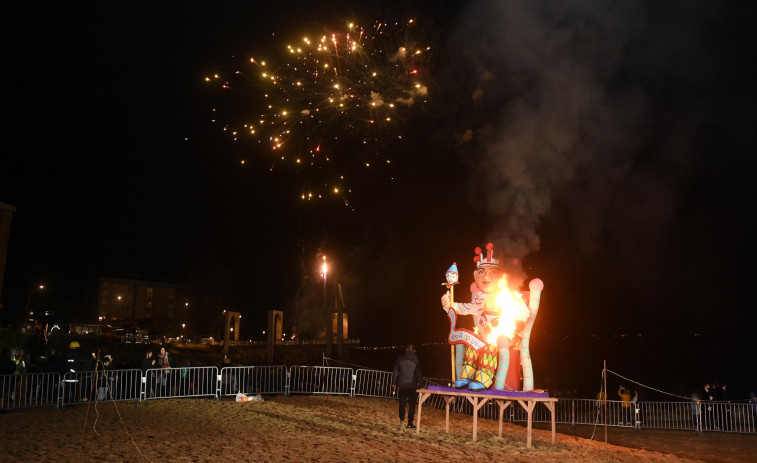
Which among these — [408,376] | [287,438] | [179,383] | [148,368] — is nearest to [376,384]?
[179,383]

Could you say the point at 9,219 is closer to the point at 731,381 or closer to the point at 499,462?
the point at 499,462

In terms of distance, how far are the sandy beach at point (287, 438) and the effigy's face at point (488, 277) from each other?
334cm

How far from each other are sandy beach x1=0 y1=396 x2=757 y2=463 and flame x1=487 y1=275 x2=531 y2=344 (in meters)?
2.31

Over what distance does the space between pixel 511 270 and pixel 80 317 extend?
76.7 m

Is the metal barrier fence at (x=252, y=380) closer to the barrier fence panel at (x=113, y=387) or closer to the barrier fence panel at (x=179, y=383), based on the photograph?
the barrier fence panel at (x=179, y=383)

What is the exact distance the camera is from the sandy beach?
999 cm

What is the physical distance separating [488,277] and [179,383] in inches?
409

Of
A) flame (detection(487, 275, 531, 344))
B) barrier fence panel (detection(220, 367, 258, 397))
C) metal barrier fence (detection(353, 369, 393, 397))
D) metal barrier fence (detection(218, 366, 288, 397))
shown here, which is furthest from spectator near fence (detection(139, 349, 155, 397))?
flame (detection(487, 275, 531, 344))

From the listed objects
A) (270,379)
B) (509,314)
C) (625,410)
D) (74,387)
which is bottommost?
(625,410)

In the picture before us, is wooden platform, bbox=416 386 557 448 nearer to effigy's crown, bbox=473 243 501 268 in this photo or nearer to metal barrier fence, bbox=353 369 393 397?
effigy's crown, bbox=473 243 501 268

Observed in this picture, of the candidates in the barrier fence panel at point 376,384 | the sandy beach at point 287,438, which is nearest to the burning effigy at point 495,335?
the sandy beach at point 287,438

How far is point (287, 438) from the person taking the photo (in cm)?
1158

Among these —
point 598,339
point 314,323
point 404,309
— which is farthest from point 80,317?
point 598,339

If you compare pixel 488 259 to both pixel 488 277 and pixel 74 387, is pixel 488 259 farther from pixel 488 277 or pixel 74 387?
pixel 74 387
